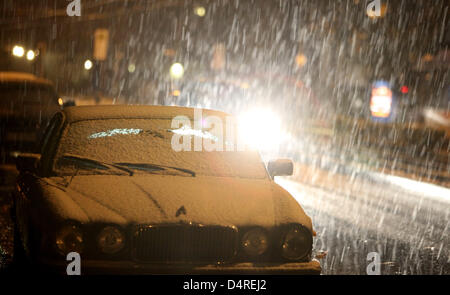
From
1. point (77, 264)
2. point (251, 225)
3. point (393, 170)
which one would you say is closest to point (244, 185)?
point (251, 225)

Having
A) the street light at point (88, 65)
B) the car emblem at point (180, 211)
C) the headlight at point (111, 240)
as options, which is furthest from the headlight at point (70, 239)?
the street light at point (88, 65)

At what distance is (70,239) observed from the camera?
16.2 ft

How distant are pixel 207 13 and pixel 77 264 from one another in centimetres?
5209

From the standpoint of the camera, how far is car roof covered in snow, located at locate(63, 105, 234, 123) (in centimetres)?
645

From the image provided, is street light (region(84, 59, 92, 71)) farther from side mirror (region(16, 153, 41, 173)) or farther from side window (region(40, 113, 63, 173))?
side mirror (region(16, 153, 41, 173))

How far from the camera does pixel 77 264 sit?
484 centimetres

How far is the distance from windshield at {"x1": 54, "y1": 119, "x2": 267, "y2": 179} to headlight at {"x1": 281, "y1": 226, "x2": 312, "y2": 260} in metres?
0.98

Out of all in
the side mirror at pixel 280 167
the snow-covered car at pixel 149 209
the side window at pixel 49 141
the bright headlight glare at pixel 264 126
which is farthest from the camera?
the bright headlight glare at pixel 264 126

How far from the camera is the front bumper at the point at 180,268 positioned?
4824 mm

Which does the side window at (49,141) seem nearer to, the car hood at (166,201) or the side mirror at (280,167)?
the car hood at (166,201)

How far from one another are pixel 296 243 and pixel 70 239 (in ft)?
4.69

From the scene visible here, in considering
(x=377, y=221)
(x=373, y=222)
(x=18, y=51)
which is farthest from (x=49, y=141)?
(x=18, y=51)

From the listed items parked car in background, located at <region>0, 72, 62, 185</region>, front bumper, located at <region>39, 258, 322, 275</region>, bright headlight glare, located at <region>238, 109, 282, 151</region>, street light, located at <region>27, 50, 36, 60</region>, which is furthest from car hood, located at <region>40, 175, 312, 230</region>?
street light, located at <region>27, 50, 36, 60</region>

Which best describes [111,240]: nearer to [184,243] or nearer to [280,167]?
[184,243]
